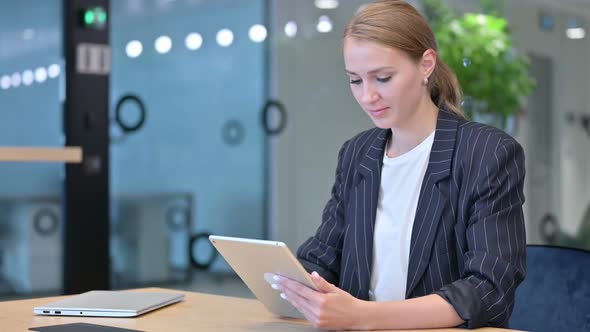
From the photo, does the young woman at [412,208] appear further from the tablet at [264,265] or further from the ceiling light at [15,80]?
the ceiling light at [15,80]

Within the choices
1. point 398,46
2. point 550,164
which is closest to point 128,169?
point 550,164

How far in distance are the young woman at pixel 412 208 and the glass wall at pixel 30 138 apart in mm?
2236

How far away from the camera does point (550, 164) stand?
16.7ft

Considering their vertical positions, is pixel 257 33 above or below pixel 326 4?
below

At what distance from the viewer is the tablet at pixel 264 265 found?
1662mm

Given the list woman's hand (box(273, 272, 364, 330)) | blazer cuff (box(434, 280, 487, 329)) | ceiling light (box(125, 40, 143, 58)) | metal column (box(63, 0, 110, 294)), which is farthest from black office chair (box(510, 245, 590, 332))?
ceiling light (box(125, 40, 143, 58))

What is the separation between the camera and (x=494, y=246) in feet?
6.04

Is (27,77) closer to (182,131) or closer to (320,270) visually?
(182,131)

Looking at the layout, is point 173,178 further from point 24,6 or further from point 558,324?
point 558,324

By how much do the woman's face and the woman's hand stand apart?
42 cm

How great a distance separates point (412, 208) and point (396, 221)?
5 centimetres

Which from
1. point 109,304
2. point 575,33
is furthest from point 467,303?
point 575,33

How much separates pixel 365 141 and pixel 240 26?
2673 millimetres

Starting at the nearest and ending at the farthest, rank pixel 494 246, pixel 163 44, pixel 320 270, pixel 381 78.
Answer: pixel 494 246
pixel 381 78
pixel 320 270
pixel 163 44
